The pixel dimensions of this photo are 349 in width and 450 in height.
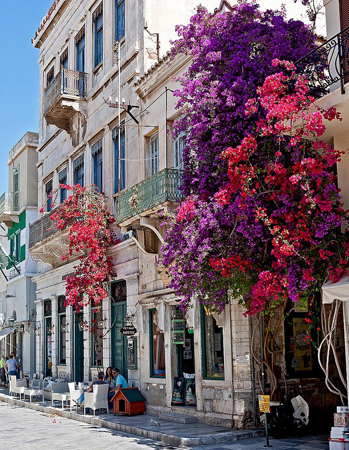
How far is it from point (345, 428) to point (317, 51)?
6343 millimetres

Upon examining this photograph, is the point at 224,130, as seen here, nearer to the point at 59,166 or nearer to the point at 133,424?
the point at 133,424

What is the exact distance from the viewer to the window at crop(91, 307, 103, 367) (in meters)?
20.2

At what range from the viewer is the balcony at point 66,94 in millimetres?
22094

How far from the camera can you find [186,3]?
18.9m

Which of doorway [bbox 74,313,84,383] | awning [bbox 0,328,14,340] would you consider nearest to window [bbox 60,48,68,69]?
doorway [bbox 74,313,84,383]

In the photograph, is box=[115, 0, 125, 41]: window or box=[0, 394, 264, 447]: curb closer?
box=[0, 394, 264, 447]: curb

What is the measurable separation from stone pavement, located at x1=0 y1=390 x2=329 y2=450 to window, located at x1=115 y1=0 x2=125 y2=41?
11598 mm

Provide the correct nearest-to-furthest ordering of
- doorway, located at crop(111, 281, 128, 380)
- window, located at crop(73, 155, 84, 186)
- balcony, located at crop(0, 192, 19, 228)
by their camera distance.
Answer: doorway, located at crop(111, 281, 128, 380) → window, located at crop(73, 155, 84, 186) → balcony, located at crop(0, 192, 19, 228)

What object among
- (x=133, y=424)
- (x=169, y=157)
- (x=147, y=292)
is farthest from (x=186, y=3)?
(x=133, y=424)

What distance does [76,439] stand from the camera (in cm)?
1308

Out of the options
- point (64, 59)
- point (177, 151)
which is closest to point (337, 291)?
point (177, 151)

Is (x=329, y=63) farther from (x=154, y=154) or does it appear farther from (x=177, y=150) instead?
(x=154, y=154)

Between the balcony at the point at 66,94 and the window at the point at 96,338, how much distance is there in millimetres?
7136

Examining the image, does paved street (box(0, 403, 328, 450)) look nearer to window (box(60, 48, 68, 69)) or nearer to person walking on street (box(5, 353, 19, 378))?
person walking on street (box(5, 353, 19, 378))
